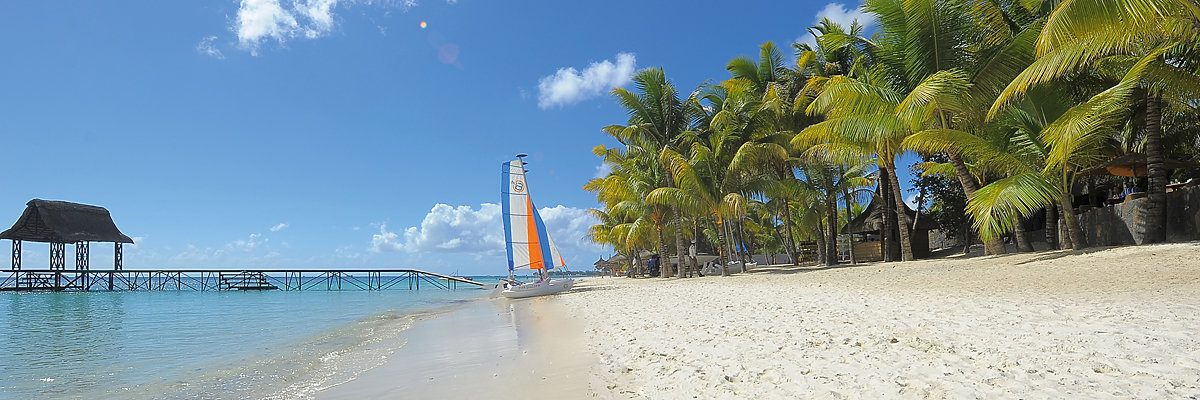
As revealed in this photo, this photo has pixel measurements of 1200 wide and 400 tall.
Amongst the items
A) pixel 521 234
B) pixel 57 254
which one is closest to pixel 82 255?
pixel 57 254

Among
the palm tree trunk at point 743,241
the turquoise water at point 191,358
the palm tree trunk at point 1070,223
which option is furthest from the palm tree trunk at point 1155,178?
the turquoise water at point 191,358

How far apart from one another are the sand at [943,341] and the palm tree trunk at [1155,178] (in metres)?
2.11

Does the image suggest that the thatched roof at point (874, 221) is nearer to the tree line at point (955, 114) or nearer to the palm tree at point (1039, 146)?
the tree line at point (955, 114)

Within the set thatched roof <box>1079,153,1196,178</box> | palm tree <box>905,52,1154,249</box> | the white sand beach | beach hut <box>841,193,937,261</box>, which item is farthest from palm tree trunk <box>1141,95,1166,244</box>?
beach hut <box>841,193,937,261</box>

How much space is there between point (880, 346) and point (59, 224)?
176 ft

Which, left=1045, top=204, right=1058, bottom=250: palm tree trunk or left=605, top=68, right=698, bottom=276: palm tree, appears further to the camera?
left=605, top=68, right=698, bottom=276: palm tree

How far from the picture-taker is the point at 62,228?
41438mm

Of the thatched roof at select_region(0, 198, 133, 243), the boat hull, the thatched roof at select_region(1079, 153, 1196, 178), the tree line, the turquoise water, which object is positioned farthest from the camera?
the thatched roof at select_region(0, 198, 133, 243)

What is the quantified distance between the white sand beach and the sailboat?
10054 mm

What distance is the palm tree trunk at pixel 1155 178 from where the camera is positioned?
11141mm

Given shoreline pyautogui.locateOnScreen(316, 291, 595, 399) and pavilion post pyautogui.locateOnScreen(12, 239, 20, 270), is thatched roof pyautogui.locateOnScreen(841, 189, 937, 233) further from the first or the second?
pavilion post pyautogui.locateOnScreen(12, 239, 20, 270)

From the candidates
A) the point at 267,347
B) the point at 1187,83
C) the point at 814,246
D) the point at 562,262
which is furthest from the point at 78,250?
the point at 1187,83

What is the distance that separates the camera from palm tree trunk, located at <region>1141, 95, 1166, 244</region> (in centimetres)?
1114

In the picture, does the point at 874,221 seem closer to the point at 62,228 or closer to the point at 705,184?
the point at 705,184
